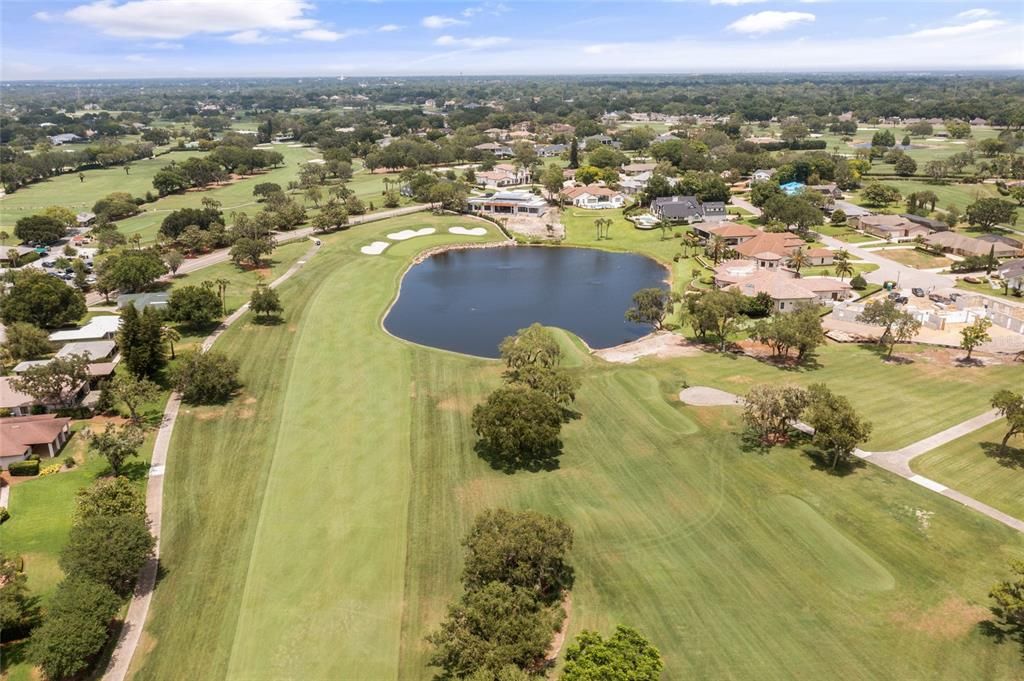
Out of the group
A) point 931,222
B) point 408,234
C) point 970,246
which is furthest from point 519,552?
point 931,222

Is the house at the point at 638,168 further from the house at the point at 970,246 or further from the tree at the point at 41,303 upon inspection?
the tree at the point at 41,303

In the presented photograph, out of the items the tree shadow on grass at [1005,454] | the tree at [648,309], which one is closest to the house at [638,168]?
the tree at [648,309]

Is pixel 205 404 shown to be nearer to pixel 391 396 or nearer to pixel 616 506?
pixel 391 396

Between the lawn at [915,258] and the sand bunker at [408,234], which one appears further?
the sand bunker at [408,234]

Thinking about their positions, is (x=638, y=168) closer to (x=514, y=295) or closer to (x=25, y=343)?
(x=514, y=295)

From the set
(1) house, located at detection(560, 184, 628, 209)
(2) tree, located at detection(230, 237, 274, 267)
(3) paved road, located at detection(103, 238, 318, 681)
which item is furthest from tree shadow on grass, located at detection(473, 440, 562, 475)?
(1) house, located at detection(560, 184, 628, 209)

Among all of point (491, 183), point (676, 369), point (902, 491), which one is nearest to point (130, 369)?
point (676, 369)

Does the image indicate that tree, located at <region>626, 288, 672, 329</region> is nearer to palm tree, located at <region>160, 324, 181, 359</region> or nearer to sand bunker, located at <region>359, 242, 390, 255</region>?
palm tree, located at <region>160, 324, 181, 359</region>
